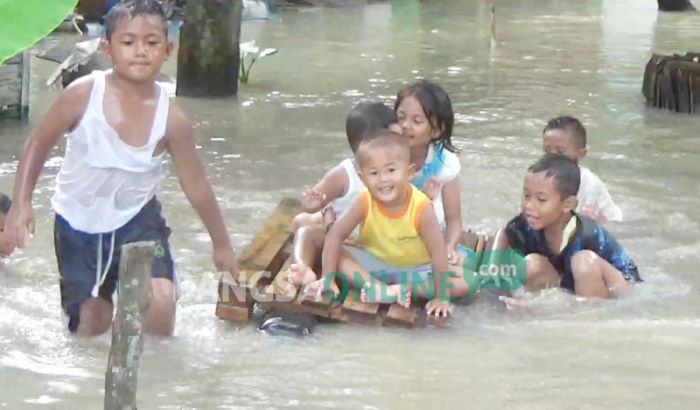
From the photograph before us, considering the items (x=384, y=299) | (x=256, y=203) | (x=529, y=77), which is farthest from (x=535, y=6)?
(x=384, y=299)

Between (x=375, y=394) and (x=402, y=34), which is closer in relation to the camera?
(x=375, y=394)

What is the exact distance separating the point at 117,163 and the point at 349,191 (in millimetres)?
1246

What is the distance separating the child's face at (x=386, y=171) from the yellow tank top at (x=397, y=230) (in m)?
0.08

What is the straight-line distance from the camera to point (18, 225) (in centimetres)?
394

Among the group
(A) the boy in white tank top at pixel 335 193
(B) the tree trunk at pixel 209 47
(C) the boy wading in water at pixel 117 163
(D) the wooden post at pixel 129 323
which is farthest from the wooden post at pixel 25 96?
(D) the wooden post at pixel 129 323

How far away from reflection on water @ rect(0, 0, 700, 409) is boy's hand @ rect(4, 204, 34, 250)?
490mm

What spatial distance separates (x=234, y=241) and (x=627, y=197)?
7.70ft

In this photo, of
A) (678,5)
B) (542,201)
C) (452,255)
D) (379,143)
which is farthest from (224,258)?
(678,5)

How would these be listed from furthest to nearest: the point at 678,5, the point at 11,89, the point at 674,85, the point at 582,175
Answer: the point at 678,5
the point at 674,85
the point at 11,89
the point at 582,175

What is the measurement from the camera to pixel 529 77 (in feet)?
38.2

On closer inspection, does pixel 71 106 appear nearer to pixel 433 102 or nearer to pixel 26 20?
pixel 433 102

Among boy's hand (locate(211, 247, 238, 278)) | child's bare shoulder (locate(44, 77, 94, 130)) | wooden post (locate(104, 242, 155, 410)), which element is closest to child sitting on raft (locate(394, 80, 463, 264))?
boy's hand (locate(211, 247, 238, 278))

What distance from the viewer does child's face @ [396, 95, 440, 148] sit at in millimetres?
5047

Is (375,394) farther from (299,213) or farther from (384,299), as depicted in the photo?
(299,213)
